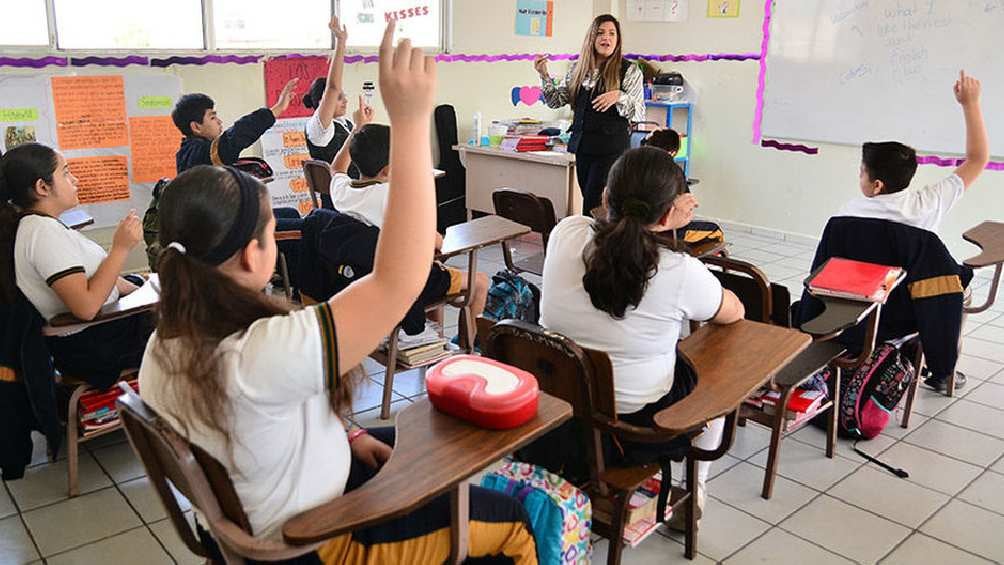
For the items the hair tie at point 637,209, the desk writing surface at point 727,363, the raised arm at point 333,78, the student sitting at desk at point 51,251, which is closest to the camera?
the desk writing surface at point 727,363

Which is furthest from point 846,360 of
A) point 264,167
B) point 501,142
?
point 501,142

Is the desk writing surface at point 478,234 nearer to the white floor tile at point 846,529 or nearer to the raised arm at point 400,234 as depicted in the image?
the white floor tile at point 846,529

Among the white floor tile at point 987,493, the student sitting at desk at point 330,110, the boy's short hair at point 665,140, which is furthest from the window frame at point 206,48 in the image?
the white floor tile at point 987,493

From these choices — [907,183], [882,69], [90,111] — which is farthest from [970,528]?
[90,111]

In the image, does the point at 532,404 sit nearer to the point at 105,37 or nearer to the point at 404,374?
the point at 404,374

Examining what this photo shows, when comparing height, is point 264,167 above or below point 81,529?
above

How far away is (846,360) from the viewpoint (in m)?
2.69

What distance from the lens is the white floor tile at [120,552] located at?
85.8 inches

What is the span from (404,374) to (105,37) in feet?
7.87

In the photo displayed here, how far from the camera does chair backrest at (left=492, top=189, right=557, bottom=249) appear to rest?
11.8 feet

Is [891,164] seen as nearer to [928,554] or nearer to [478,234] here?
[928,554]

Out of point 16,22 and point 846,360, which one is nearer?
point 846,360

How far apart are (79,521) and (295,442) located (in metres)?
1.51

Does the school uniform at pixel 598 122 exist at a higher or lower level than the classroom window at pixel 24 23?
lower
